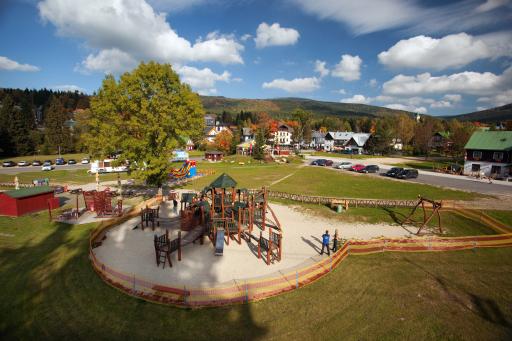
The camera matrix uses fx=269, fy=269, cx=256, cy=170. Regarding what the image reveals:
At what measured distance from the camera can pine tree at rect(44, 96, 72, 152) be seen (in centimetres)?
7575

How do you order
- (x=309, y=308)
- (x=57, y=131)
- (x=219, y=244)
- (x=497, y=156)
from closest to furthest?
1. (x=309, y=308)
2. (x=219, y=244)
3. (x=497, y=156)
4. (x=57, y=131)

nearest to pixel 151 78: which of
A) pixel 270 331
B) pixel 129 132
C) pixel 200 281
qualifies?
pixel 129 132

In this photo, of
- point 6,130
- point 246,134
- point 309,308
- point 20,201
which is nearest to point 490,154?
point 309,308

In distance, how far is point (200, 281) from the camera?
41.8 ft

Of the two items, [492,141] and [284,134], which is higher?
[284,134]

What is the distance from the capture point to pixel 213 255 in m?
15.5

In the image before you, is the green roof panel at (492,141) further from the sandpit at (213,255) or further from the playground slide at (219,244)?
the playground slide at (219,244)

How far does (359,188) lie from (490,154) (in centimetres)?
2603

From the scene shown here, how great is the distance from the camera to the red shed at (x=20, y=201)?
2255 cm

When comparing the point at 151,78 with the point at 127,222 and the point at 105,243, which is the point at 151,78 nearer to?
the point at 127,222

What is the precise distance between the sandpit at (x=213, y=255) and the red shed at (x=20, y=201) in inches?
391

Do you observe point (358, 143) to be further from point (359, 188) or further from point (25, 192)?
point (25, 192)

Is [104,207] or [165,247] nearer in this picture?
[165,247]

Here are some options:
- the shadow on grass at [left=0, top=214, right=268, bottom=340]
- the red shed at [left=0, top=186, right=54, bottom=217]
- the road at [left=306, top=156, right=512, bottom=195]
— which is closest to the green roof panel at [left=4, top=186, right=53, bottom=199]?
the red shed at [left=0, top=186, right=54, bottom=217]
